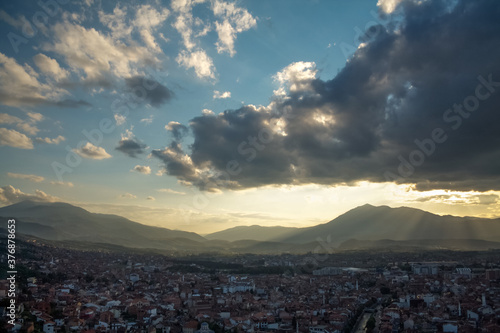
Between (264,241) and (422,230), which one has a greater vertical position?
(422,230)

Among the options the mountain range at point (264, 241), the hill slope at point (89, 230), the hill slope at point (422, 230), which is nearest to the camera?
the mountain range at point (264, 241)

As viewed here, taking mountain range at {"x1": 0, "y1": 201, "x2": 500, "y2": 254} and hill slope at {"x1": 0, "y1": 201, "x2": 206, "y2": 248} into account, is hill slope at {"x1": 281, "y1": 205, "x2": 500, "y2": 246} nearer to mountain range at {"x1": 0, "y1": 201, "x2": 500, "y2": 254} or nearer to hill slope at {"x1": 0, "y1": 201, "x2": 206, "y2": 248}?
mountain range at {"x1": 0, "y1": 201, "x2": 500, "y2": 254}

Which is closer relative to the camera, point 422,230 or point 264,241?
point 264,241

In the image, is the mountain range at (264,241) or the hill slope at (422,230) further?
the hill slope at (422,230)

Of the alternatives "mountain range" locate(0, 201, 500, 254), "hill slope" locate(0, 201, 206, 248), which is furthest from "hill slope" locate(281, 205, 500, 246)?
"hill slope" locate(0, 201, 206, 248)

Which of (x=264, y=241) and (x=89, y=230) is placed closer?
(x=264, y=241)

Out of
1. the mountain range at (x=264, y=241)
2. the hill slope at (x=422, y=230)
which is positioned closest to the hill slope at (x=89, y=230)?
the mountain range at (x=264, y=241)

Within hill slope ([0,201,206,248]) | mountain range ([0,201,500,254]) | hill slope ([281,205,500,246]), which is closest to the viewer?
mountain range ([0,201,500,254])

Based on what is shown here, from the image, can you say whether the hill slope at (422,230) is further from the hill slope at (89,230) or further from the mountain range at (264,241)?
the hill slope at (89,230)

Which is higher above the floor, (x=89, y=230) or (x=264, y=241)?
Result: (x=89, y=230)

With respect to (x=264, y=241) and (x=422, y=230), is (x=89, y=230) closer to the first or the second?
(x=264, y=241)

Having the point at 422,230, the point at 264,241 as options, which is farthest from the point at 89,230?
the point at 422,230
